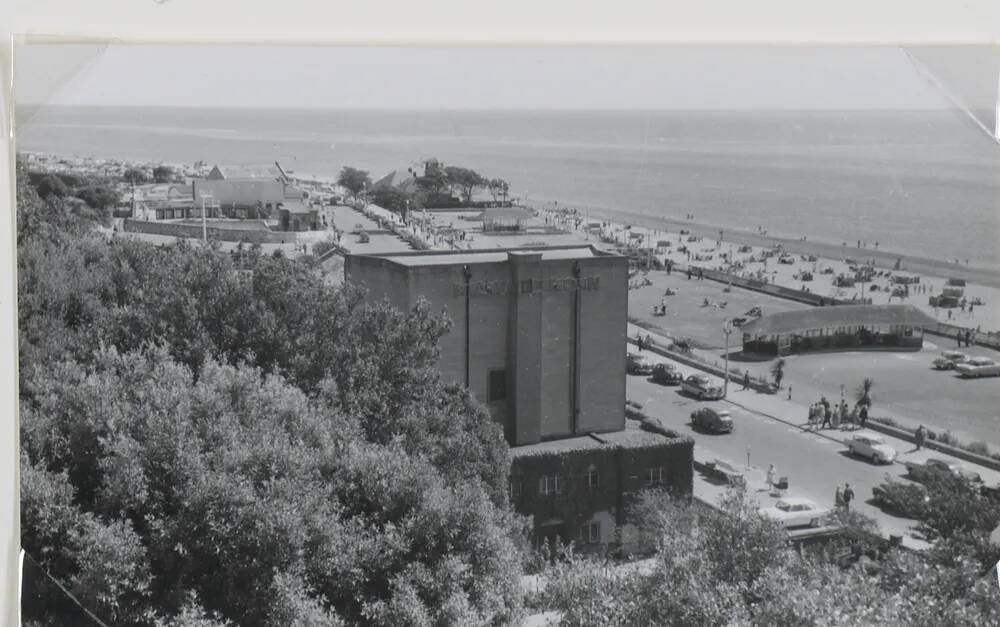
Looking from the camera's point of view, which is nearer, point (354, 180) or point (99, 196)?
point (354, 180)

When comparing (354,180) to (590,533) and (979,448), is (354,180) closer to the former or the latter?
(590,533)

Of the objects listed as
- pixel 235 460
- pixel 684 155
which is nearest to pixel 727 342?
pixel 684 155

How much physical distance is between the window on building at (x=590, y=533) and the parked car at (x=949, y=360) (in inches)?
48.2

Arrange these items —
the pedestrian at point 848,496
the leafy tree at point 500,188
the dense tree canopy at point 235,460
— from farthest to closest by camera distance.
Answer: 1. the leafy tree at point 500,188
2. the pedestrian at point 848,496
3. the dense tree canopy at point 235,460

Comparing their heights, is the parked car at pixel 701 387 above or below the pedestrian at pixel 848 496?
above

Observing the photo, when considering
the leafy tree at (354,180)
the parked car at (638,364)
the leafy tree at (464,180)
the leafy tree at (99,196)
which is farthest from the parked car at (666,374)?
the leafy tree at (99,196)

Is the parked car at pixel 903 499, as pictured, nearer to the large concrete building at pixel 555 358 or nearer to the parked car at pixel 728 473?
the parked car at pixel 728 473

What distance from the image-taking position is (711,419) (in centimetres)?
357

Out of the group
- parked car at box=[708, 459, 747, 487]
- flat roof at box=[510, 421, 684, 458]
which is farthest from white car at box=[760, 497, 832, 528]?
flat roof at box=[510, 421, 684, 458]

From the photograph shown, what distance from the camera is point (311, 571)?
3.06 m

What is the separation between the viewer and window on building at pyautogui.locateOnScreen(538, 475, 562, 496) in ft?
11.6

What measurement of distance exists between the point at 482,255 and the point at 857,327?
4.13 ft

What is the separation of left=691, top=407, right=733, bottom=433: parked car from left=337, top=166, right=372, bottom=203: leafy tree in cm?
135

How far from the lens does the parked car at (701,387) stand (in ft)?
11.7
